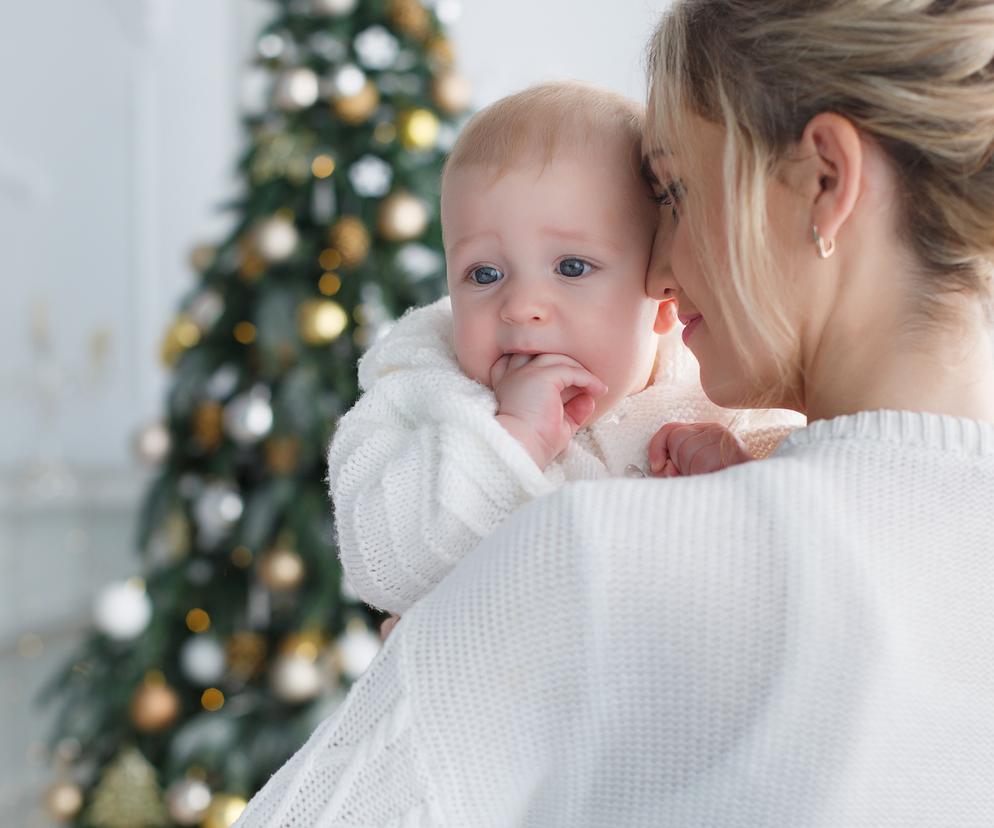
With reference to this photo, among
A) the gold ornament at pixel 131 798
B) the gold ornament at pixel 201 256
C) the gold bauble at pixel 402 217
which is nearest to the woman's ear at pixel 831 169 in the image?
the gold bauble at pixel 402 217

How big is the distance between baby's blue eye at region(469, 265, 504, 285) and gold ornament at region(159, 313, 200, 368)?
1557mm

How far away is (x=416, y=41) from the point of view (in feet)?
8.43

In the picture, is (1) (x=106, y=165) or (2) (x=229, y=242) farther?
(1) (x=106, y=165)

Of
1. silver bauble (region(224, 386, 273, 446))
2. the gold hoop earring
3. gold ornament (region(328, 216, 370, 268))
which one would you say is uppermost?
the gold hoop earring

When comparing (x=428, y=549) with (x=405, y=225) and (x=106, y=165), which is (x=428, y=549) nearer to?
(x=405, y=225)

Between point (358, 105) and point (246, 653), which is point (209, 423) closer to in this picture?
point (246, 653)

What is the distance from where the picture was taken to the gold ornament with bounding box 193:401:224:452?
98.7 inches

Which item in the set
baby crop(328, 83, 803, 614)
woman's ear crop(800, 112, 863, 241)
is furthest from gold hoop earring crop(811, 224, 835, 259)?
baby crop(328, 83, 803, 614)

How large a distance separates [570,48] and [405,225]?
56.6 inches

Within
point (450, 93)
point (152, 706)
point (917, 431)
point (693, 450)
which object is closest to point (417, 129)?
point (450, 93)

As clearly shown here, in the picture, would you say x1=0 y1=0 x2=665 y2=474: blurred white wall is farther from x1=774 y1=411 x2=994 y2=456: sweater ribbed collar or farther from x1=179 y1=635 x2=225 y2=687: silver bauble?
x1=774 y1=411 x2=994 y2=456: sweater ribbed collar

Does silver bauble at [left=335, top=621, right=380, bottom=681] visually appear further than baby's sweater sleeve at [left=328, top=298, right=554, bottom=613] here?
Yes

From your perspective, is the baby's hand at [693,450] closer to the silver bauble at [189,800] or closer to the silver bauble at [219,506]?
the silver bauble at [219,506]

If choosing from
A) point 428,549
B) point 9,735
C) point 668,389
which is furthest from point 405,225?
point 9,735
